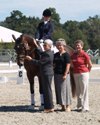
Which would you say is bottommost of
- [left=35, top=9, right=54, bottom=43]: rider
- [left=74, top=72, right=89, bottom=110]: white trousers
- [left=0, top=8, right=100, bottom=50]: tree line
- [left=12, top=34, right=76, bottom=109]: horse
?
[left=74, top=72, right=89, bottom=110]: white trousers

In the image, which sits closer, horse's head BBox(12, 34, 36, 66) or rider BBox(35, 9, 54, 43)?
horse's head BBox(12, 34, 36, 66)

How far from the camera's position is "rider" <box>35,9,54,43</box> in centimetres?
1220

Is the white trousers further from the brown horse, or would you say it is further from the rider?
the rider

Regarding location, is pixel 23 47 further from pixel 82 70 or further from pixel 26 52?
pixel 82 70

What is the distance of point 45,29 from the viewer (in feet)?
40.1

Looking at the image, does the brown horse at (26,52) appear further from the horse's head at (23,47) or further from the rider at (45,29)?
the rider at (45,29)

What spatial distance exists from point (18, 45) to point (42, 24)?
113cm

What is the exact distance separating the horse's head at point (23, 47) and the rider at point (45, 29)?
48 centimetres

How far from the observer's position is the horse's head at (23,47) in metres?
11.3

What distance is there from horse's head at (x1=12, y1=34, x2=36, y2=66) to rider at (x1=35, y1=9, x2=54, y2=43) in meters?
0.48

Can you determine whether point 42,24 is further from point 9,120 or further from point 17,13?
point 17,13

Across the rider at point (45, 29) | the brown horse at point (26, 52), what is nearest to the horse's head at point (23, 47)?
the brown horse at point (26, 52)

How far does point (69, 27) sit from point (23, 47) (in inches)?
3311

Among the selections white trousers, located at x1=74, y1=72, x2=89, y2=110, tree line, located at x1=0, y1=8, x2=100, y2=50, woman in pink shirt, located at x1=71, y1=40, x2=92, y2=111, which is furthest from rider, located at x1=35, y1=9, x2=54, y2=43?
tree line, located at x1=0, y1=8, x2=100, y2=50
